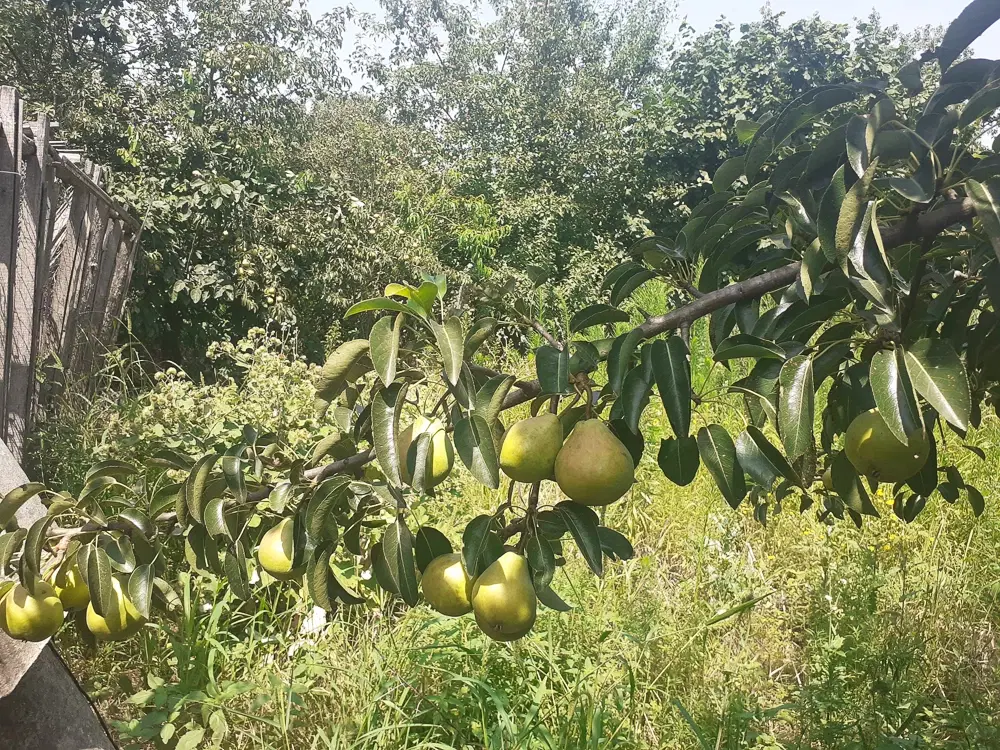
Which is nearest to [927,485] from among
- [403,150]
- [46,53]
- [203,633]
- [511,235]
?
[203,633]

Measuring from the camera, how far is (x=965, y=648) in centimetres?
220

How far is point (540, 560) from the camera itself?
0.76m

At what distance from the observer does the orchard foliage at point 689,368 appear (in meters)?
0.66

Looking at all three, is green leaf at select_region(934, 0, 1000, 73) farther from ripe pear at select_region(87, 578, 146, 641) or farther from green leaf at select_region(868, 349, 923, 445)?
ripe pear at select_region(87, 578, 146, 641)

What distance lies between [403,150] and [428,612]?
8627 millimetres

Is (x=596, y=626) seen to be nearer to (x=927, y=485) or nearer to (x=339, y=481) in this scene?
(x=927, y=485)

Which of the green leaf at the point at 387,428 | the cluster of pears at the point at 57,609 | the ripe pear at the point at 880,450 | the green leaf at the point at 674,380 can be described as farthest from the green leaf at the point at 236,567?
the ripe pear at the point at 880,450

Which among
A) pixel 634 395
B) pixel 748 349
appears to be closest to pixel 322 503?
pixel 634 395

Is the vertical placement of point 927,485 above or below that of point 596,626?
above

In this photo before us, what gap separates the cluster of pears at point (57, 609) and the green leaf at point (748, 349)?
28.5 inches

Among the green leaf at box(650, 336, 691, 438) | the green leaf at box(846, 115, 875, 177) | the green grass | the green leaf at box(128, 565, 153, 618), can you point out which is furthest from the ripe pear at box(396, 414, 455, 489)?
the green grass

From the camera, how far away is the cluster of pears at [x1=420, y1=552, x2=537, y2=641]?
73cm

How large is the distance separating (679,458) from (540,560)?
189 millimetres

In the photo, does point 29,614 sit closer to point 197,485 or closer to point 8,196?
point 197,485
